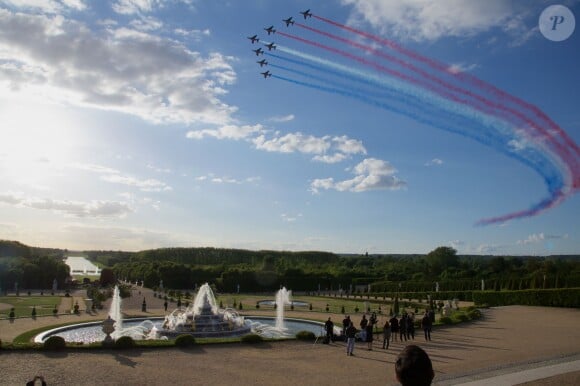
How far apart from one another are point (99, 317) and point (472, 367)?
26570mm

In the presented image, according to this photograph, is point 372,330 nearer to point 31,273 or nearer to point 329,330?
point 329,330

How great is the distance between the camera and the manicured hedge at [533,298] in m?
41.7

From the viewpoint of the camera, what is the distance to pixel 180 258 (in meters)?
104

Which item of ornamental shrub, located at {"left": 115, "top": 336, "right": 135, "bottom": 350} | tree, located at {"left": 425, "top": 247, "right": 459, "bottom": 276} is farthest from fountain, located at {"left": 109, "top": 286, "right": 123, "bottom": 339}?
tree, located at {"left": 425, "top": 247, "right": 459, "bottom": 276}

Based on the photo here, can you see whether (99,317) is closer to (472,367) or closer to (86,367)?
(86,367)

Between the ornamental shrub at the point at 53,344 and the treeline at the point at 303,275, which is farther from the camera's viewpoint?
the treeline at the point at 303,275

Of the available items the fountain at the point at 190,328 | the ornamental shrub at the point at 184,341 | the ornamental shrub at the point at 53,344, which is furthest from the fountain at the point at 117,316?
the ornamental shrub at the point at 53,344

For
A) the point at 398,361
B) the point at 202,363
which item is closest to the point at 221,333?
the point at 202,363

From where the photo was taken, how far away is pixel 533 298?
4516 cm

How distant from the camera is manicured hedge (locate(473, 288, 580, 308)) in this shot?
4172cm

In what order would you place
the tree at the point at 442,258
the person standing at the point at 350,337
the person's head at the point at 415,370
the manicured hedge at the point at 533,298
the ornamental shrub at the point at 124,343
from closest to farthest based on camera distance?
the person's head at the point at 415,370 < the person standing at the point at 350,337 < the ornamental shrub at the point at 124,343 < the manicured hedge at the point at 533,298 < the tree at the point at 442,258

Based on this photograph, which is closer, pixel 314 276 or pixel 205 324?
pixel 205 324

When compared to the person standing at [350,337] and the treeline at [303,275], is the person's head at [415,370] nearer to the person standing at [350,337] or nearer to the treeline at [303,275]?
the person standing at [350,337]

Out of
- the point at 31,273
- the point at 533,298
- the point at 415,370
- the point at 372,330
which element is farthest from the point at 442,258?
the point at 415,370
